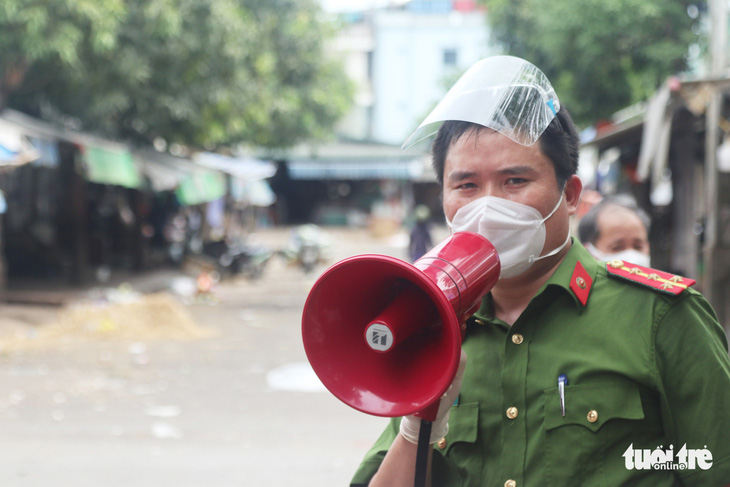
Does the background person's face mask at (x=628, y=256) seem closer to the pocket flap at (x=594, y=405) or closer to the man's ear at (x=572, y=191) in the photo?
the man's ear at (x=572, y=191)

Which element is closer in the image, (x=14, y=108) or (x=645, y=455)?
(x=645, y=455)

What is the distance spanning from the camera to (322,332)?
1.42 metres

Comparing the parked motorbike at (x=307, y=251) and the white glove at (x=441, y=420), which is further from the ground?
the white glove at (x=441, y=420)

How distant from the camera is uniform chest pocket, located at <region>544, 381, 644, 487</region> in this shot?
1.37 m

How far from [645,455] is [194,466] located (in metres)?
3.92

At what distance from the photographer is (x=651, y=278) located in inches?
57.3

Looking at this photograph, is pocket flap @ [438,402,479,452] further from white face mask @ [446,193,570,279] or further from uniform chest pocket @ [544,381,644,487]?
white face mask @ [446,193,570,279]

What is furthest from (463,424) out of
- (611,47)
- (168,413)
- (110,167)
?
(110,167)

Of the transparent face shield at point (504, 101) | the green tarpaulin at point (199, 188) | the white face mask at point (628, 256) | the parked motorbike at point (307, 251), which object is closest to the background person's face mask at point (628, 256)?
the white face mask at point (628, 256)

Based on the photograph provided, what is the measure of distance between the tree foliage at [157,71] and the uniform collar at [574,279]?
8571 mm

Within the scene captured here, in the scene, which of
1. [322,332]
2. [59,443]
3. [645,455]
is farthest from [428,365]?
[59,443]

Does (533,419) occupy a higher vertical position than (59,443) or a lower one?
higher

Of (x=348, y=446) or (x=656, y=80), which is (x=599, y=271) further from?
(x=656, y=80)

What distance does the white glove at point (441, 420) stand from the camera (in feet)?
Result: 4.51
